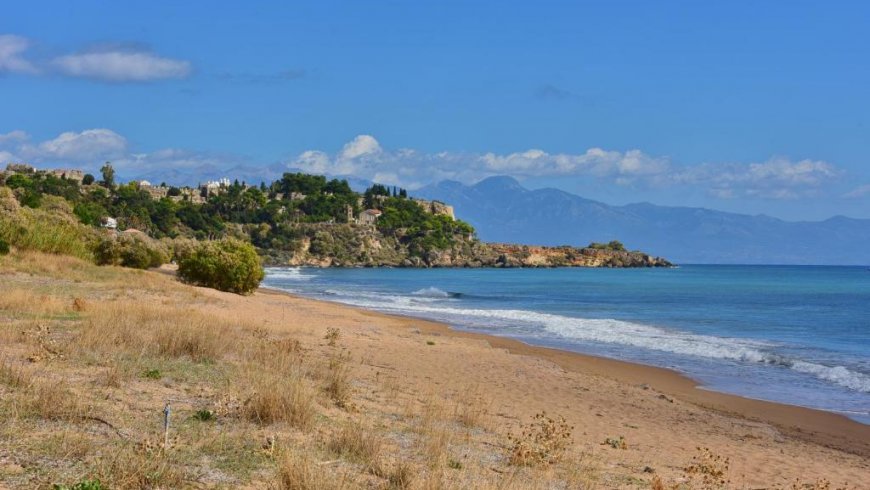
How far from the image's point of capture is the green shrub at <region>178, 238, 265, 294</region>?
3828cm

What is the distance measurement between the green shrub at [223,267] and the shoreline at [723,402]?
1741 cm

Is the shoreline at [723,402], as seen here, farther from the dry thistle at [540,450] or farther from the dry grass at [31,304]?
the dry grass at [31,304]

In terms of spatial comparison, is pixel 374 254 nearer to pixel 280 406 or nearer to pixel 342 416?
pixel 342 416

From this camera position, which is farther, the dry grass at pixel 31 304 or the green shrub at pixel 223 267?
the green shrub at pixel 223 267

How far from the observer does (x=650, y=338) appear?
1158 inches

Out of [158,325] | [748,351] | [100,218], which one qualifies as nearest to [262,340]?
[158,325]

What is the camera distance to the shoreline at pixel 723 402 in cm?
1330

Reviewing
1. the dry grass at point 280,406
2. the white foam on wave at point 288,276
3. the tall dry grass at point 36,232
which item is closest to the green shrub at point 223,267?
the tall dry grass at point 36,232

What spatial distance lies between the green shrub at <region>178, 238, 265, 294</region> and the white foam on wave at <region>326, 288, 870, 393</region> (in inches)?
286

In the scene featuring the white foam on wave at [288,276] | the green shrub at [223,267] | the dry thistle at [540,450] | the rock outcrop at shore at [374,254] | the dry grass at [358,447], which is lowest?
the white foam on wave at [288,276]

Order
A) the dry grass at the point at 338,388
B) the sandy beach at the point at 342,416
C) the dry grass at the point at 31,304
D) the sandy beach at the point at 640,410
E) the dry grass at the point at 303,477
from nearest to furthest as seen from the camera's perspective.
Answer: the dry grass at the point at 303,477
the sandy beach at the point at 342,416
the dry grass at the point at 338,388
the sandy beach at the point at 640,410
the dry grass at the point at 31,304

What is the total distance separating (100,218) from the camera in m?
99.4

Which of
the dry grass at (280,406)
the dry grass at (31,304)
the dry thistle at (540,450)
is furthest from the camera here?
the dry grass at (31,304)

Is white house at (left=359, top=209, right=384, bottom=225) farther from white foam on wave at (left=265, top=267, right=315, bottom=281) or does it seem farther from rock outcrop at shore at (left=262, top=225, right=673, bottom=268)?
white foam on wave at (left=265, top=267, right=315, bottom=281)
